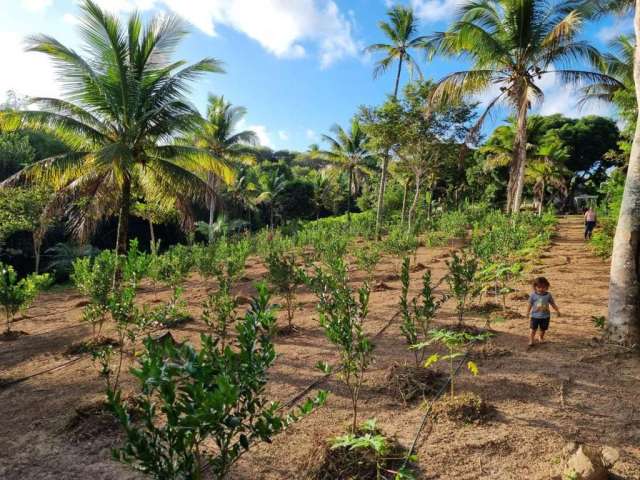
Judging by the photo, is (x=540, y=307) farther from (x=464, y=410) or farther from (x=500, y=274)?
(x=464, y=410)

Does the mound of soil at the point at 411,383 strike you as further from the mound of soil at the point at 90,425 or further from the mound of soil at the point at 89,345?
the mound of soil at the point at 89,345

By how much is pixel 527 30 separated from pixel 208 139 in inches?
568

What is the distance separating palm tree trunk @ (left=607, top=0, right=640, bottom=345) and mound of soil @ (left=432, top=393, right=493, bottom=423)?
2.22 meters

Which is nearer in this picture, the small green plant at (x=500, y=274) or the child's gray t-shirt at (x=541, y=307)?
the child's gray t-shirt at (x=541, y=307)

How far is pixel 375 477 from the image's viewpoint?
8.80ft

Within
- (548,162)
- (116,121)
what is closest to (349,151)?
(548,162)

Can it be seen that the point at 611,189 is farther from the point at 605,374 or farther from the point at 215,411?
the point at 215,411

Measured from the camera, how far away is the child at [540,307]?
480cm

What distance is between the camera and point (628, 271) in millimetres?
4512

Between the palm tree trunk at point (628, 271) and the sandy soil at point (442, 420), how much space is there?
251 mm

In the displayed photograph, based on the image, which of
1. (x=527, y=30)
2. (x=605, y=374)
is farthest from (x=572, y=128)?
(x=605, y=374)

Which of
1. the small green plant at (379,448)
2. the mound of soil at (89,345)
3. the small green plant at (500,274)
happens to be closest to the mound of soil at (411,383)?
the small green plant at (379,448)

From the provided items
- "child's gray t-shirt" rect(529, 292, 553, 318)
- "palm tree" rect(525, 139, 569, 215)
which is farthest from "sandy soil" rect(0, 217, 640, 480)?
"palm tree" rect(525, 139, 569, 215)

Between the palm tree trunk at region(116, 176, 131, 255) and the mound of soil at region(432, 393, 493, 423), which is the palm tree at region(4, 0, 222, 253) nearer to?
the palm tree trunk at region(116, 176, 131, 255)
